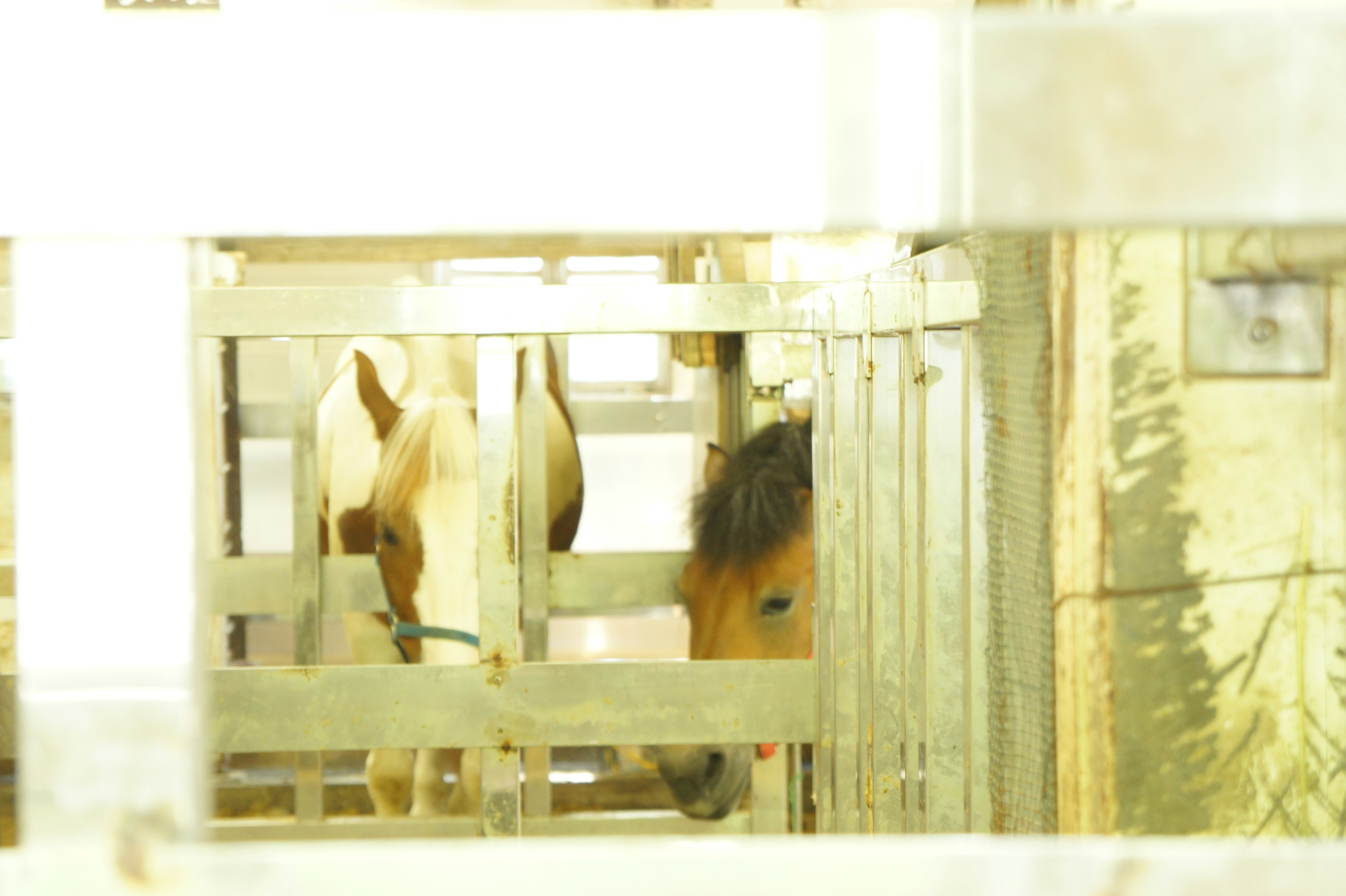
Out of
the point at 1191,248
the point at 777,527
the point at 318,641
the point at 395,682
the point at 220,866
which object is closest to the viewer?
the point at 220,866

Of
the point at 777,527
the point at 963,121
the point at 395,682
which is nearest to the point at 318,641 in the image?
the point at 395,682

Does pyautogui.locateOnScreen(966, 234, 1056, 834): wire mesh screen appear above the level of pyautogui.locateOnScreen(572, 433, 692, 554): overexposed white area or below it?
above

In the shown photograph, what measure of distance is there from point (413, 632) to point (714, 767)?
0.50m

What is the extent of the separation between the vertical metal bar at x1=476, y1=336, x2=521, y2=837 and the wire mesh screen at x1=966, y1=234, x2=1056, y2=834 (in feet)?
2.08

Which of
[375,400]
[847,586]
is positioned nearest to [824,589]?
[847,586]

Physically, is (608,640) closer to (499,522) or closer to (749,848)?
(499,522)

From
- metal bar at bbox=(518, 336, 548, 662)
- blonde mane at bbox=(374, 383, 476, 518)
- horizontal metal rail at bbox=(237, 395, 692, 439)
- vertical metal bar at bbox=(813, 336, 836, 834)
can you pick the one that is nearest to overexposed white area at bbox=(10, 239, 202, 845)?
vertical metal bar at bbox=(813, 336, 836, 834)

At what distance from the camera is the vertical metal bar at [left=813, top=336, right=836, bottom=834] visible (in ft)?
3.44

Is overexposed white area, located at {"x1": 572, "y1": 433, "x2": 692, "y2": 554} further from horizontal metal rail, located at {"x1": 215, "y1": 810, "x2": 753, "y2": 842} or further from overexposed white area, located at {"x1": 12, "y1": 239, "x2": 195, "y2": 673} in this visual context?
overexposed white area, located at {"x1": 12, "y1": 239, "x2": 195, "y2": 673}

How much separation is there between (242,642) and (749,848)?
11.1 ft

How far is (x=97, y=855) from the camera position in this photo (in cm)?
20

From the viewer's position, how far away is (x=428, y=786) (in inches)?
76.6

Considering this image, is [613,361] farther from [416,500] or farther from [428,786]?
[416,500]

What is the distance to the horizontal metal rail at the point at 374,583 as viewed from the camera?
5.67 ft
